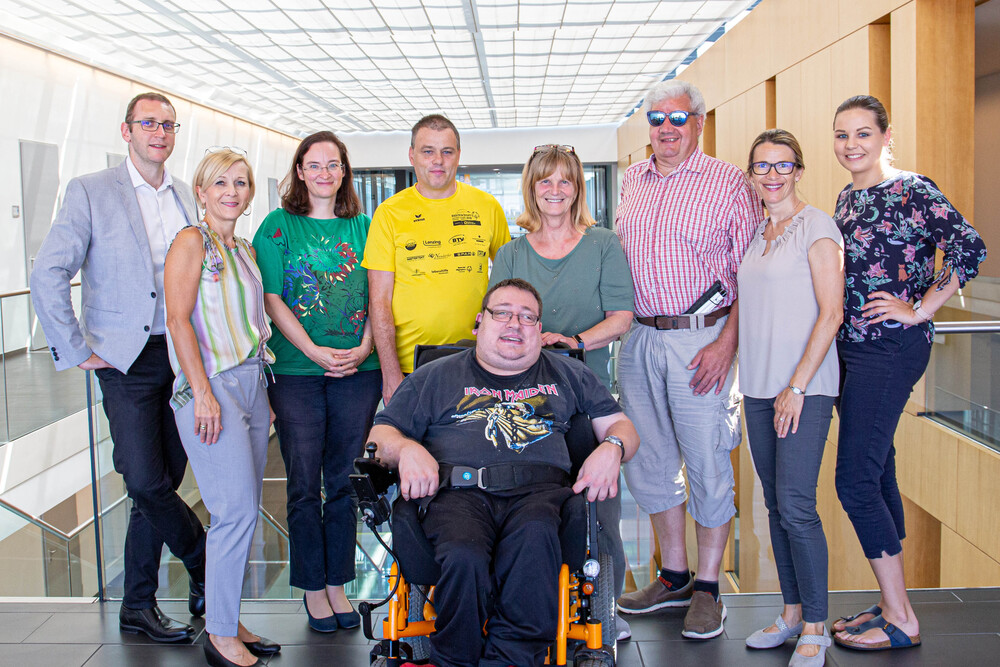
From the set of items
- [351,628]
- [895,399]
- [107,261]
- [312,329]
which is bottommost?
[351,628]

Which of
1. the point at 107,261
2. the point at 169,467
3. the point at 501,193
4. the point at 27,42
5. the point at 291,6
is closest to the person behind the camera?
the point at 107,261

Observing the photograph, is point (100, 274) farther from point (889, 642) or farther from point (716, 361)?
point (889, 642)

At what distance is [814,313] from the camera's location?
2453mm

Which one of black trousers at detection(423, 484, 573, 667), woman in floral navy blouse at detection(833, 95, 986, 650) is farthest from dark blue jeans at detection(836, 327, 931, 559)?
black trousers at detection(423, 484, 573, 667)

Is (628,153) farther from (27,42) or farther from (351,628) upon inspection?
(351,628)

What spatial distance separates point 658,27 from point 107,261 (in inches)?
346

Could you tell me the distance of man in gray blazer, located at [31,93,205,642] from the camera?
2.59m

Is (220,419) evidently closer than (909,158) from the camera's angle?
Yes

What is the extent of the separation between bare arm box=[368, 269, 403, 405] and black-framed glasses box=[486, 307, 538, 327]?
1.89 feet

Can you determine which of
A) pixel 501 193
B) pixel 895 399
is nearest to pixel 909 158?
pixel 895 399

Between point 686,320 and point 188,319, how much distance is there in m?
1.71

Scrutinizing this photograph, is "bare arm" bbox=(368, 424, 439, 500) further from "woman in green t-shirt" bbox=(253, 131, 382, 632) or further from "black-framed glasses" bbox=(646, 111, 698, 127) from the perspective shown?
"black-framed glasses" bbox=(646, 111, 698, 127)

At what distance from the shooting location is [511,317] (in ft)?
8.05

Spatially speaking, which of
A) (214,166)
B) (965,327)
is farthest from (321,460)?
(965,327)
